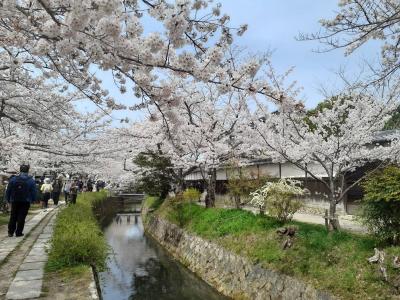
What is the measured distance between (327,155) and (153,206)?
18930 millimetres

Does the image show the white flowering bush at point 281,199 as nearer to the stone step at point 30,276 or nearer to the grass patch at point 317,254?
the grass patch at point 317,254

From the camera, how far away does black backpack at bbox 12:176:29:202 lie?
9.41 metres

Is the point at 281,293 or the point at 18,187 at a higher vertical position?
the point at 18,187

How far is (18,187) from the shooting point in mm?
9430

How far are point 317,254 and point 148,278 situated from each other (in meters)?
6.16

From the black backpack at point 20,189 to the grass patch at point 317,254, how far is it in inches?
219

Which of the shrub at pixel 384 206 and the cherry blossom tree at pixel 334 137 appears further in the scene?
the cherry blossom tree at pixel 334 137

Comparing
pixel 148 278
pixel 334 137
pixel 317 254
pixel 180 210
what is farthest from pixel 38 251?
Result: pixel 180 210

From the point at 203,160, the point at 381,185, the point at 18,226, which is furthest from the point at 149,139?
the point at 381,185

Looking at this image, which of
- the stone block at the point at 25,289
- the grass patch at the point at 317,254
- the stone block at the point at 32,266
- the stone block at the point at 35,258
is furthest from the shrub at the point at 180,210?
the stone block at the point at 25,289

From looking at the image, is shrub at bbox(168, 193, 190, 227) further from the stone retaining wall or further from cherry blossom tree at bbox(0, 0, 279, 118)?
cherry blossom tree at bbox(0, 0, 279, 118)

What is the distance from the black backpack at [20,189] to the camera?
370 inches

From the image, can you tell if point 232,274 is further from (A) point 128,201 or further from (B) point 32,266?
(A) point 128,201

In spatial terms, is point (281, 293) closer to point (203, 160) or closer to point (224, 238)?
point (224, 238)
